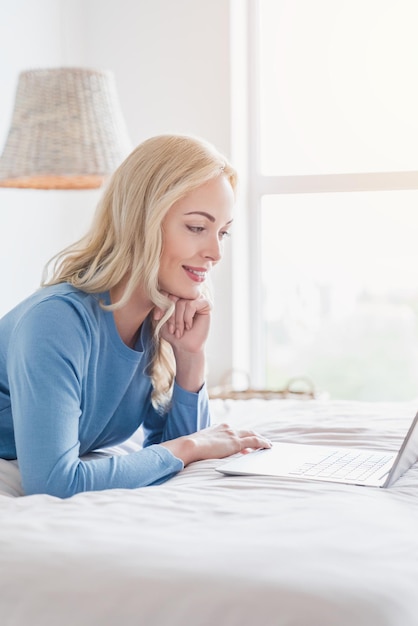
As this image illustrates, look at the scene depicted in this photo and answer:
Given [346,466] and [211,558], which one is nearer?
[211,558]

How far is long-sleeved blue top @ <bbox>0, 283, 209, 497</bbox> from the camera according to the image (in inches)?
52.7

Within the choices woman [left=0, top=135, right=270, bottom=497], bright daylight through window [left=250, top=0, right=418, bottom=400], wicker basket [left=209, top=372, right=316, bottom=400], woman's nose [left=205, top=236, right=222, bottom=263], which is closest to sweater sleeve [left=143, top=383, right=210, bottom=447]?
woman [left=0, top=135, right=270, bottom=497]

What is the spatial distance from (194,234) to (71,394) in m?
0.41

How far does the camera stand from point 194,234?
1.63m

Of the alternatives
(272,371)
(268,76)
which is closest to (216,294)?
(272,371)

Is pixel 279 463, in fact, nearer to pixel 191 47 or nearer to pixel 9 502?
pixel 9 502

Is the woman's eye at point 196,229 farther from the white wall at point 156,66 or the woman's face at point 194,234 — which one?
the white wall at point 156,66

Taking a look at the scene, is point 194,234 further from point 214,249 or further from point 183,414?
point 183,414

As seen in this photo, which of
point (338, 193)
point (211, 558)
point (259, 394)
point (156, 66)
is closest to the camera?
point (211, 558)

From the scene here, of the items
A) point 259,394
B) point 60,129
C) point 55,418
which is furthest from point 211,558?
point 259,394

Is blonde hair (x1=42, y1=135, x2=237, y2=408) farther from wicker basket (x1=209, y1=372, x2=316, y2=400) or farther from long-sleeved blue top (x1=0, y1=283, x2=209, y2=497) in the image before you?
wicker basket (x1=209, y1=372, x2=316, y2=400)

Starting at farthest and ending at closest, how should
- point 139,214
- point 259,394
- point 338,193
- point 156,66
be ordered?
point 338,193 < point 156,66 < point 259,394 < point 139,214

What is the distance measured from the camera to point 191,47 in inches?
143

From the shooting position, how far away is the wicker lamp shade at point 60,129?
8.22 ft
